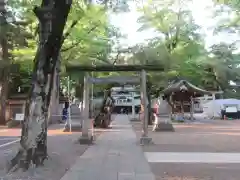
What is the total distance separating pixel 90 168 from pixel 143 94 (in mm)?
7292

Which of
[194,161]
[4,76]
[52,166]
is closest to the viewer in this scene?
[52,166]

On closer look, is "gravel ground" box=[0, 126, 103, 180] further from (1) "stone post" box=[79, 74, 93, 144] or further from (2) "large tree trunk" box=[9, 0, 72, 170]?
(1) "stone post" box=[79, 74, 93, 144]

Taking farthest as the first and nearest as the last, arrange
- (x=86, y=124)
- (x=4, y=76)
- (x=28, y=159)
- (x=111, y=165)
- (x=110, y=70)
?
(x=4, y=76) < (x=86, y=124) < (x=110, y=70) < (x=111, y=165) < (x=28, y=159)

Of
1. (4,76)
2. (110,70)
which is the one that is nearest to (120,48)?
(4,76)

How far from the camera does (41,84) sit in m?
10.1

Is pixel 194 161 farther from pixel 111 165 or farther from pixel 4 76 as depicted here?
pixel 4 76

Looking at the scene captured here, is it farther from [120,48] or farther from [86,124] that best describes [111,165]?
[120,48]

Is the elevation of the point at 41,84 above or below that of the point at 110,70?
below

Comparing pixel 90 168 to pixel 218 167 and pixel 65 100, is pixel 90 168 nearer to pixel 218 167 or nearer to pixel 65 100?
pixel 218 167

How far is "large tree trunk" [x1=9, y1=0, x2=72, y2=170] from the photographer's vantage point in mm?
9797

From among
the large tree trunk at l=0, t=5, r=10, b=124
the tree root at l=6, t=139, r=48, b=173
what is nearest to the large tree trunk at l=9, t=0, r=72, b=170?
the tree root at l=6, t=139, r=48, b=173

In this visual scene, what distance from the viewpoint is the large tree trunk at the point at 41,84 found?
9.80 meters

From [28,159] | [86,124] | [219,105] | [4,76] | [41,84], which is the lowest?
[28,159]

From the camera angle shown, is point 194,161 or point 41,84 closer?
point 41,84
